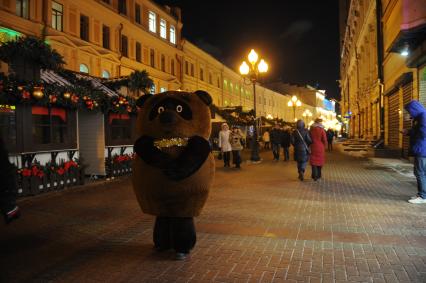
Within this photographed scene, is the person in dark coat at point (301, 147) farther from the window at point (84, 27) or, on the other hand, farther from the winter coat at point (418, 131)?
the window at point (84, 27)

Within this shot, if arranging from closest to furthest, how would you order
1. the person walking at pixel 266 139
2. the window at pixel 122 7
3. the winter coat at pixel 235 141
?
1. the winter coat at pixel 235 141
2. the window at pixel 122 7
3. the person walking at pixel 266 139

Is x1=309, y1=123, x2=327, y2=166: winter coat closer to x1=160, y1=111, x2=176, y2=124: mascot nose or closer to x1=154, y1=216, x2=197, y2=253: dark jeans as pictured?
x1=154, y1=216, x2=197, y2=253: dark jeans

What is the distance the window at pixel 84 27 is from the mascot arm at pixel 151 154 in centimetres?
2233

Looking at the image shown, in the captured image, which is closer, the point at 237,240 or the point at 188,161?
the point at 188,161

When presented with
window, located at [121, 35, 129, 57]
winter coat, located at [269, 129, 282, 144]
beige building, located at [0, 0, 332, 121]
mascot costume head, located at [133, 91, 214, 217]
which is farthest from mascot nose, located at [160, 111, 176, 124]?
window, located at [121, 35, 129, 57]

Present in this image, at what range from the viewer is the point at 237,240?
5.29 metres

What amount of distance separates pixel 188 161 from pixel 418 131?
219 inches

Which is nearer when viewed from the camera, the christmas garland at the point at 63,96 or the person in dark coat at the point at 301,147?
the christmas garland at the point at 63,96

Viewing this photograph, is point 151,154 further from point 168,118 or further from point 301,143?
point 301,143

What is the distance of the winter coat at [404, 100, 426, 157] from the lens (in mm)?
7473

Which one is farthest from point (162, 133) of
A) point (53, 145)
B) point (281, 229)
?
point (53, 145)

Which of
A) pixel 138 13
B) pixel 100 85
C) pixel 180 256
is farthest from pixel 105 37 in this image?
pixel 180 256

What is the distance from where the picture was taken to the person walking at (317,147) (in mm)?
11008

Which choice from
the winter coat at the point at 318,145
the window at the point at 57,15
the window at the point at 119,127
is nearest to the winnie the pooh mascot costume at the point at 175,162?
the winter coat at the point at 318,145
